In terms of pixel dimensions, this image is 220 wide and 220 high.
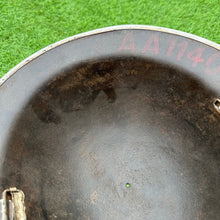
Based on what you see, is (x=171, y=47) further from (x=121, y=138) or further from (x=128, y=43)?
(x=121, y=138)

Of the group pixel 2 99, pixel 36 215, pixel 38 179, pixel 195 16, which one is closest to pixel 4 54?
pixel 2 99

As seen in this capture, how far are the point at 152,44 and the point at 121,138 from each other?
0.58 m

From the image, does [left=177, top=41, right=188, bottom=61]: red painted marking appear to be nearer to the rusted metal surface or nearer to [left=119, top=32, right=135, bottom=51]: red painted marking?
the rusted metal surface

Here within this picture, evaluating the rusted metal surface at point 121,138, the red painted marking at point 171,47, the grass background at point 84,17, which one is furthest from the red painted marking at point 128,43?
the grass background at point 84,17

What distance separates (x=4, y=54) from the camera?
2.20m

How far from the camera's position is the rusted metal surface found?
4.64ft

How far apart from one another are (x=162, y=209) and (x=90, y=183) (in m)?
0.41

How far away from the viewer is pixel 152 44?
4.70ft

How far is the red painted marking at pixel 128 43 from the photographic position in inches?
56.8

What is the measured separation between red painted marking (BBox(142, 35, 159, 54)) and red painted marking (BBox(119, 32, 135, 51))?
0.06 m

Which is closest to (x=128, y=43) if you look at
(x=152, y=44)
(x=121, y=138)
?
(x=152, y=44)

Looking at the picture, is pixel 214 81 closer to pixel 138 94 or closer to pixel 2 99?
pixel 138 94

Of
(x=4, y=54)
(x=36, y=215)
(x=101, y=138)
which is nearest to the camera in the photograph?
(x=36, y=215)

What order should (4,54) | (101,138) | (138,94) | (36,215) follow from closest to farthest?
(36,215), (138,94), (101,138), (4,54)
